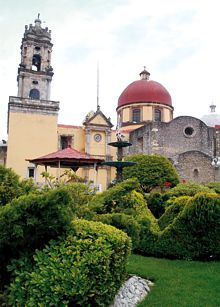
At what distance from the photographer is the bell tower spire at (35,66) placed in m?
28.0

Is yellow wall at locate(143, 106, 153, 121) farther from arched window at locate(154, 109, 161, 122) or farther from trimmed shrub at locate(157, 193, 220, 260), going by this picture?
trimmed shrub at locate(157, 193, 220, 260)

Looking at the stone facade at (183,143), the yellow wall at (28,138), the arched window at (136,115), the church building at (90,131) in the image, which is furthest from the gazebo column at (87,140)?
the arched window at (136,115)

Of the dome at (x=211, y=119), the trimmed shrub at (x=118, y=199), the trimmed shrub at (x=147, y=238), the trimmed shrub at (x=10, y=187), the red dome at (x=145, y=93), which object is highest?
the red dome at (x=145, y=93)

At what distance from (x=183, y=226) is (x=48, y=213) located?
3667 mm

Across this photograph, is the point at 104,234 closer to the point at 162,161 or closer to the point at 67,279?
the point at 67,279

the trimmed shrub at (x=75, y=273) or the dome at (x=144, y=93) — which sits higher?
the dome at (x=144, y=93)

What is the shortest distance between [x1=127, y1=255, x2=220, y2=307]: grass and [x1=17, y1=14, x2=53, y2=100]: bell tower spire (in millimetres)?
23420

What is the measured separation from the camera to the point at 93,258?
3760 mm

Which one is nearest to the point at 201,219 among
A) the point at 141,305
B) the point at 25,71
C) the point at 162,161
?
the point at 141,305

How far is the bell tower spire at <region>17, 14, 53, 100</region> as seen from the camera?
28.0 metres

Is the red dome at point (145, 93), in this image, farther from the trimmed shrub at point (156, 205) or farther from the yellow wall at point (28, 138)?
the trimmed shrub at point (156, 205)

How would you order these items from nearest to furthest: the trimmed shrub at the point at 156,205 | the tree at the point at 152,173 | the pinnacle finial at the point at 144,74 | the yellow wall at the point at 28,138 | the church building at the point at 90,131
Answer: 1. the trimmed shrub at the point at 156,205
2. the tree at the point at 152,173
3. the yellow wall at the point at 28,138
4. the church building at the point at 90,131
5. the pinnacle finial at the point at 144,74

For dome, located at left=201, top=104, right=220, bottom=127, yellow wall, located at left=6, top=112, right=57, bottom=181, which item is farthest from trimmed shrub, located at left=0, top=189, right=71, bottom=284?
dome, located at left=201, top=104, right=220, bottom=127

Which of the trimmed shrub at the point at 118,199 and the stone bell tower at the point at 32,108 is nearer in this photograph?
the trimmed shrub at the point at 118,199
